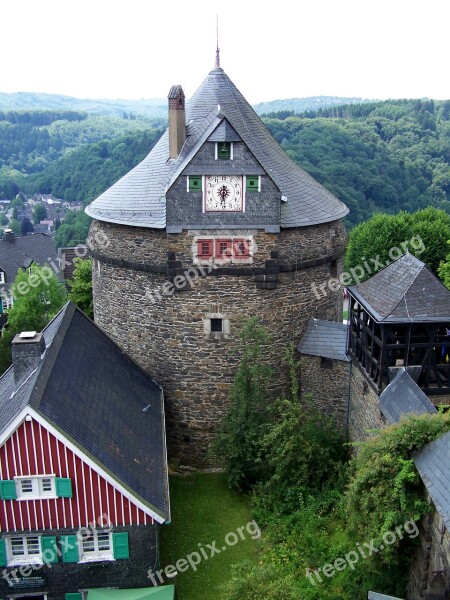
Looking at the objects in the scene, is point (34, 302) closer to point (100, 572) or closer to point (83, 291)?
point (83, 291)

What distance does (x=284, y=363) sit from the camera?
21672 mm

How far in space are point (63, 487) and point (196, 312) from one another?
827 centimetres

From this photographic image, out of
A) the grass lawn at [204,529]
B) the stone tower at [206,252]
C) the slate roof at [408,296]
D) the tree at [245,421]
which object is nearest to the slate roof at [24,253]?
the stone tower at [206,252]

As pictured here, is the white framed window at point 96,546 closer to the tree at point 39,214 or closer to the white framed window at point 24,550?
the white framed window at point 24,550

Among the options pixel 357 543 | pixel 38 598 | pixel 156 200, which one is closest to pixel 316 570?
pixel 357 543

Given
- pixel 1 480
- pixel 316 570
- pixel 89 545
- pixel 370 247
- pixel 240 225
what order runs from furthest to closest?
pixel 370 247
pixel 240 225
pixel 316 570
pixel 89 545
pixel 1 480

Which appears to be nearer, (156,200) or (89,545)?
(89,545)

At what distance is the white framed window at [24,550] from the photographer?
14398mm

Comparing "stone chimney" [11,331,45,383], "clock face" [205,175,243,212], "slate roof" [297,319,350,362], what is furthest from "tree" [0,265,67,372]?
"slate roof" [297,319,350,362]

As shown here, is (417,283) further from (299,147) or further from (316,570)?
(299,147)

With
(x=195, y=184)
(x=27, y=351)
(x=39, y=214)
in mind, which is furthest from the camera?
(x=39, y=214)

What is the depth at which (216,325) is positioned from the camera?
2078 centimetres

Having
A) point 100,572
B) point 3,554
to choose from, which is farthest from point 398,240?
point 3,554

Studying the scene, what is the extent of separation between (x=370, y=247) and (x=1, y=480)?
105ft
